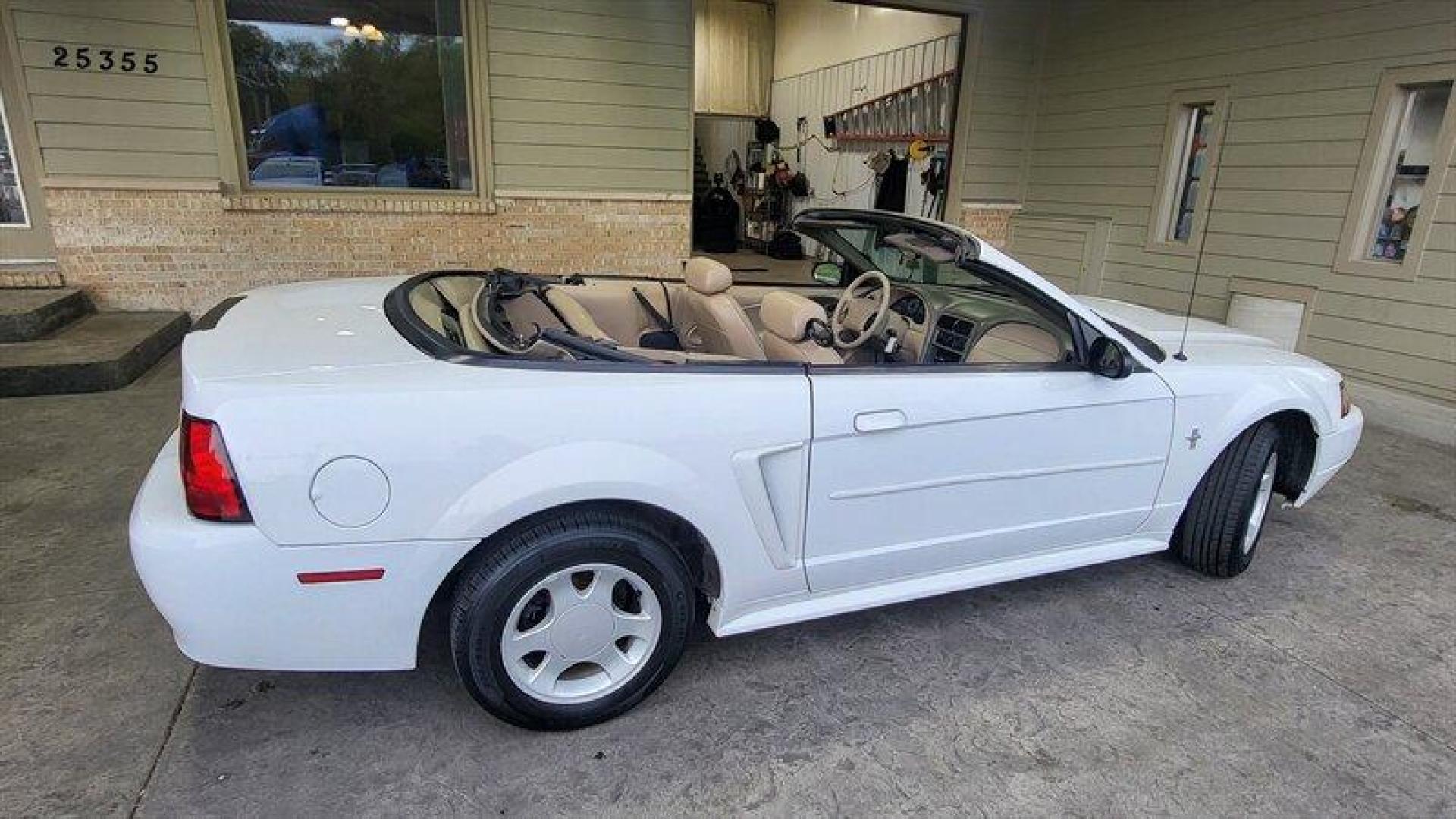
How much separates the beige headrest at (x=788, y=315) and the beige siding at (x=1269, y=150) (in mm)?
4809

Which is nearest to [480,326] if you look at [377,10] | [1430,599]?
[1430,599]

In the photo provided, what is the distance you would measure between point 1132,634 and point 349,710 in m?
2.45

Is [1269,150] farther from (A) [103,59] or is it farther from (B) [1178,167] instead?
(A) [103,59]

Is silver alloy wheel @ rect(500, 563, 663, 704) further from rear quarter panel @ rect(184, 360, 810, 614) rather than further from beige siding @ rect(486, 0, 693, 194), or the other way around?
beige siding @ rect(486, 0, 693, 194)

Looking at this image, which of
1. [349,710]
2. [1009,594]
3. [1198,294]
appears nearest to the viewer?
[349,710]

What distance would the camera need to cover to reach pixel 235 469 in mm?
1638

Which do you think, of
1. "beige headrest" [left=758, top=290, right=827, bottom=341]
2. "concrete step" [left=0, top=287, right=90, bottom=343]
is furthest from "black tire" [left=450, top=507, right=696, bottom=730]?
"concrete step" [left=0, top=287, right=90, bottom=343]

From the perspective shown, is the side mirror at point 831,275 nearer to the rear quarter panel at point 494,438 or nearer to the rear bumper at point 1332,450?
the rear quarter panel at point 494,438

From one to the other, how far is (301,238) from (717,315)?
517 centimetres

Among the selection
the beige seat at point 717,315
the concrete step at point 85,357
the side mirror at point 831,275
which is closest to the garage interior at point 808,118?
the side mirror at point 831,275

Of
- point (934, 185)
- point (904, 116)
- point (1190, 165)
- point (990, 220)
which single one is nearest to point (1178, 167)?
point (1190, 165)

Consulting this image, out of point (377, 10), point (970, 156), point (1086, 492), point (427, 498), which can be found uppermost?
point (377, 10)

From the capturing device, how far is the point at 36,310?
16.9ft

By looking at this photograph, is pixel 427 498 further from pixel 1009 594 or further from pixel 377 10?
pixel 377 10
